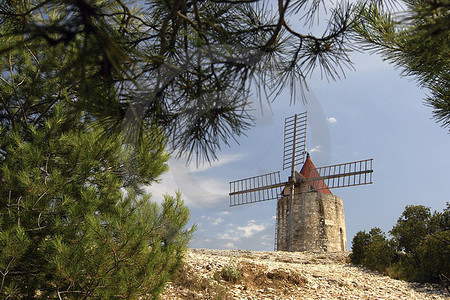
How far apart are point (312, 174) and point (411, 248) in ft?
19.3

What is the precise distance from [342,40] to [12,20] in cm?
263

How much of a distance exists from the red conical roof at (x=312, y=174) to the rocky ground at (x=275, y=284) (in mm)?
6477

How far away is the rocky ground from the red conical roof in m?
6.48


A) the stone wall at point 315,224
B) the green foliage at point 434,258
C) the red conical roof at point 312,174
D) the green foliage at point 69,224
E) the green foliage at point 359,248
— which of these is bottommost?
the green foliage at point 69,224

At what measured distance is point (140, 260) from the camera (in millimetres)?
4840

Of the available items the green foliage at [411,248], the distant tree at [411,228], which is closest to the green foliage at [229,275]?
the green foliage at [411,248]

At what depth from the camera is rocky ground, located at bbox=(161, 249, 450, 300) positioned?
6.90m

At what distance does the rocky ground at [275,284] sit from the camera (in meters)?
6.90

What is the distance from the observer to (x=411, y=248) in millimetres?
11680

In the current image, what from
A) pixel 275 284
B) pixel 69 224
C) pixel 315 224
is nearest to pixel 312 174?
pixel 315 224

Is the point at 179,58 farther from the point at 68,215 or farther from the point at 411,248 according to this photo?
the point at 411,248

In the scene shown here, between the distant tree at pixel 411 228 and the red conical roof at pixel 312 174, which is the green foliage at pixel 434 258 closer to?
the distant tree at pixel 411 228

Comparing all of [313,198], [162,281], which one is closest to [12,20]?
[162,281]

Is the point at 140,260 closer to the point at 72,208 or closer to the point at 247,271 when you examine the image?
the point at 72,208
